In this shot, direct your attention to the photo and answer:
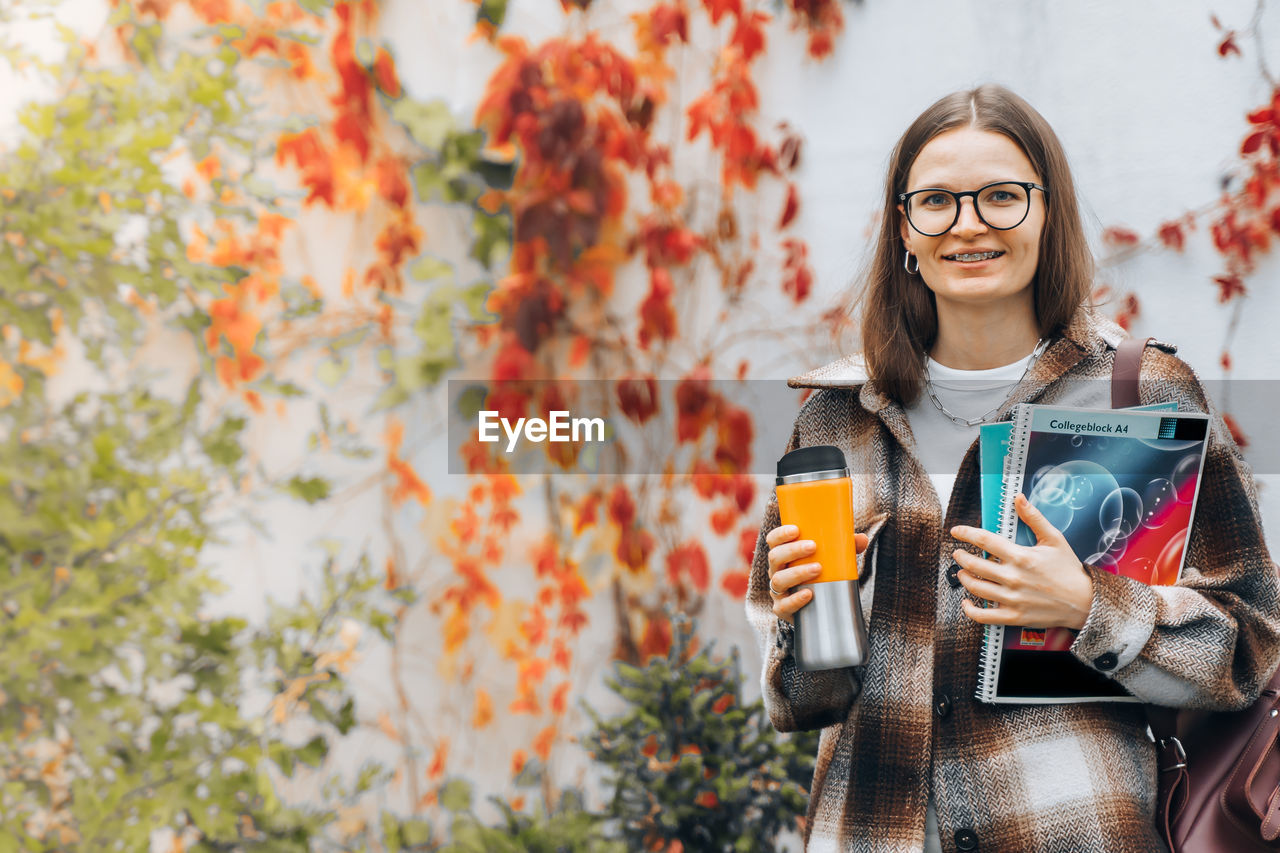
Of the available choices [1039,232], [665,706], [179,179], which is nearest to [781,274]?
[665,706]

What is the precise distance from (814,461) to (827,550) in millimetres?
99

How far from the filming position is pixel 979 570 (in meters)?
0.99

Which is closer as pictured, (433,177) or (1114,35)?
(1114,35)

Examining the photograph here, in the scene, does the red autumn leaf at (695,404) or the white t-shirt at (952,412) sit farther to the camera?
the red autumn leaf at (695,404)

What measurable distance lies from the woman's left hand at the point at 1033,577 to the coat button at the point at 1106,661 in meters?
0.04

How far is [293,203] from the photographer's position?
255 centimetres

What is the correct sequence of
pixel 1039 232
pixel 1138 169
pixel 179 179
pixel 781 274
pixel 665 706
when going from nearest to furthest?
pixel 1039 232, pixel 1138 169, pixel 665 706, pixel 781 274, pixel 179 179

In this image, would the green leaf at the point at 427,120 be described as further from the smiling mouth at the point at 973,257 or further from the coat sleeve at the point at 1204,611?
the coat sleeve at the point at 1204,611

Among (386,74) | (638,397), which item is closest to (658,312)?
(638,397)

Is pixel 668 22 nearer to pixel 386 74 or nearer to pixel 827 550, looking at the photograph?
pixel 386 74

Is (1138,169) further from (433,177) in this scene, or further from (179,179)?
(179,179)

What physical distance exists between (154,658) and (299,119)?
1.20 metres

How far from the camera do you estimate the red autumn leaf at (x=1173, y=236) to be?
1.87m

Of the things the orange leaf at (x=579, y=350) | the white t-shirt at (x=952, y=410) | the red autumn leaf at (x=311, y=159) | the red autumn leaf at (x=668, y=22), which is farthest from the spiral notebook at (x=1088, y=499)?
the red autumn leaf at (x=311, y=159)
